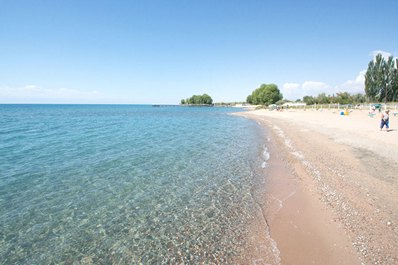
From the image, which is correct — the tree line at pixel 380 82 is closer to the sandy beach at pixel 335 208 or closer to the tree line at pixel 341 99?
the tree line at pixel 341 99

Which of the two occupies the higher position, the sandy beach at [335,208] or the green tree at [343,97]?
the green tree at [343,97]

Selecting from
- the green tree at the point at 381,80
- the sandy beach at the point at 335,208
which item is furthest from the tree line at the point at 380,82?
the sandy beach at the point at 335,208

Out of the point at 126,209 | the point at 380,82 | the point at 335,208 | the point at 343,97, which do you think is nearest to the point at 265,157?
the point at 335,208

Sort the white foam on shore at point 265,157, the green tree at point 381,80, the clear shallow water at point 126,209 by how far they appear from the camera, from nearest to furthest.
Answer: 1. the clear shallow water at point 126,209
2. the white foam on shore at point 265,157
3. the green tree at point 381,80

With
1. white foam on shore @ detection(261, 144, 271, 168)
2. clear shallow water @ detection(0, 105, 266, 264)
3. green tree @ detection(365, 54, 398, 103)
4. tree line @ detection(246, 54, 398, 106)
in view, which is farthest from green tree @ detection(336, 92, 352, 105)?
clear shallow water @ detection(0, 105, 266, 264)

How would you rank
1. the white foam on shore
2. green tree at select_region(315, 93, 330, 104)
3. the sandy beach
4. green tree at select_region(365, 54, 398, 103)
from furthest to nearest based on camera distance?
green tree at select_region(315, 93, 330, 104), green tree at select_region(365, 54, 398, 103), the white foam on shore, the sandy beach

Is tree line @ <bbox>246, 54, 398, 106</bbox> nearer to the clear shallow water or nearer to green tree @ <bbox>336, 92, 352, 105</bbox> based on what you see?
green tree @ <bbox>336, 92, 352, 105</bbox>

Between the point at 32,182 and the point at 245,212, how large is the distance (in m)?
9.58

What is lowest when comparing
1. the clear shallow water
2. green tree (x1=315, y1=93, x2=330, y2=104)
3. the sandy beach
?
the clear shallow water

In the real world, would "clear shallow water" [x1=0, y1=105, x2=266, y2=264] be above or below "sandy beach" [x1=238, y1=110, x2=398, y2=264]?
below

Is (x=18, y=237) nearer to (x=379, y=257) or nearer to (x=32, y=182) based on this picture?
(x=32, y=182)

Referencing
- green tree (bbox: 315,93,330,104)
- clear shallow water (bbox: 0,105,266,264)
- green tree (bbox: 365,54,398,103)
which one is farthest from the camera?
green tree (bbox: 315,93,330,104)

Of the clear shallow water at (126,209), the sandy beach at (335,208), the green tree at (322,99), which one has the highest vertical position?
the green tree at (322,99)

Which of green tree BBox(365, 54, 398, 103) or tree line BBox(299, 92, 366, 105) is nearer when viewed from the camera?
green tree BBox(365, 54, 398, 103)
